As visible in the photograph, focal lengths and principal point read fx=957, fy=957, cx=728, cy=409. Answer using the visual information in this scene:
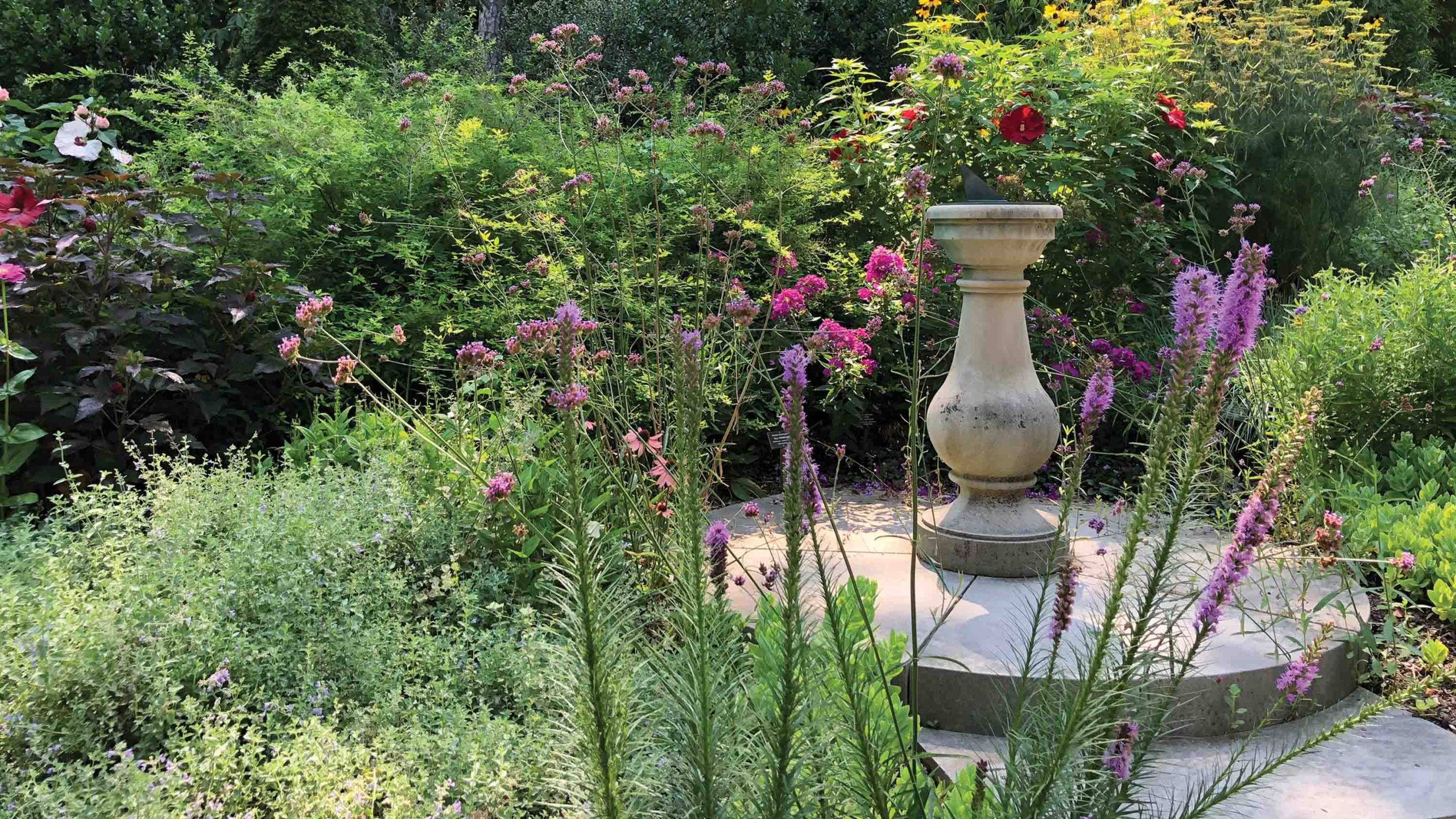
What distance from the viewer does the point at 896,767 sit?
1317mm

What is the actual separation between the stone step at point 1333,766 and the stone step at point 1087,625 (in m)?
0.05

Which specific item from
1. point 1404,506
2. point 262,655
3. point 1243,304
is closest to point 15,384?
point 262,655

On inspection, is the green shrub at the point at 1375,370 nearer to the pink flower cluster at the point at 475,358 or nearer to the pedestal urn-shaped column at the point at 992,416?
the pedestal urn-shaped column at the point at 992,416

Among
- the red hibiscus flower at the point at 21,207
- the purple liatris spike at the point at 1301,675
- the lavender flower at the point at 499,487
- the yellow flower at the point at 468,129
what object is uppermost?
the yellow flower at the point at 468,129

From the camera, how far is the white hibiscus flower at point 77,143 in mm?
4082

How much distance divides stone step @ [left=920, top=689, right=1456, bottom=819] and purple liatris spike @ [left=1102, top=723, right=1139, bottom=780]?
86 cm

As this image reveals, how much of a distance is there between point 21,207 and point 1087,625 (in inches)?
149

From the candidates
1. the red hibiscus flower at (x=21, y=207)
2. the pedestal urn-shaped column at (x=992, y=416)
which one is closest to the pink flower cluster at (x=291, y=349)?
the red hibiscus flower at (x=21, y=207)

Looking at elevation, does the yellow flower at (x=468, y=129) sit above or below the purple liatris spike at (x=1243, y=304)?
below

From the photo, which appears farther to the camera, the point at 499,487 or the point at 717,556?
the point at 499,487

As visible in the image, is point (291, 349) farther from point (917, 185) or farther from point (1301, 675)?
point (1301, 675)

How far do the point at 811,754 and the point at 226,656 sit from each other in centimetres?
150

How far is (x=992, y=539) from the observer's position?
3.29 meters

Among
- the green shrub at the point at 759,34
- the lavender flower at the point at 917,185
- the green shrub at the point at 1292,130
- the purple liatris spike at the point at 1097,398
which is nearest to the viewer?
the purple liatris spike at the point at 1097,398
